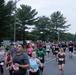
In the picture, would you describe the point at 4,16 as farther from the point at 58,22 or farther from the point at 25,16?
the point at 58,22

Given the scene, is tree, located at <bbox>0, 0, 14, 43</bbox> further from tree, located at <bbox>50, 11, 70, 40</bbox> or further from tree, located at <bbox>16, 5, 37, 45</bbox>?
tree, located at <bbox>50, 11, 70, 40</bbox>

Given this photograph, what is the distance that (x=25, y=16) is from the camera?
7906 centimetres

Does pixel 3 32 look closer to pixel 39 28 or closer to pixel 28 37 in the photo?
pixel 28 37

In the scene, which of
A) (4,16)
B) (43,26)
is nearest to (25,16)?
(4,16)

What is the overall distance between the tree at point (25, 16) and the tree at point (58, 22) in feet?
125

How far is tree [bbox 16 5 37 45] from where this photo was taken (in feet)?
255

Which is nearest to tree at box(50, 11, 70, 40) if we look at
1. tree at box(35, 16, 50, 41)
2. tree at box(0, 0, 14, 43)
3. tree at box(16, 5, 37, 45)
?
tree at box(35, 16, 50, 41)

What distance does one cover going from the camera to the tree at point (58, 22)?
121 m

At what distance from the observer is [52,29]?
11994cm

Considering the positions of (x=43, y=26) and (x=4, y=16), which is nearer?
(x=4, y=16)

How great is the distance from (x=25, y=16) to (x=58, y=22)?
4564 centimetres

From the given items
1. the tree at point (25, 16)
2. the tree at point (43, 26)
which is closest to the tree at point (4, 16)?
the tree at point (25, 16)

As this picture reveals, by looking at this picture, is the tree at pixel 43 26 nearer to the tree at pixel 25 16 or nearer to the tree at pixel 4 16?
the tree at pixel 25 16

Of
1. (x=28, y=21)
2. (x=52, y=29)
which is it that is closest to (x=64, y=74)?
(x=28, y=21)
